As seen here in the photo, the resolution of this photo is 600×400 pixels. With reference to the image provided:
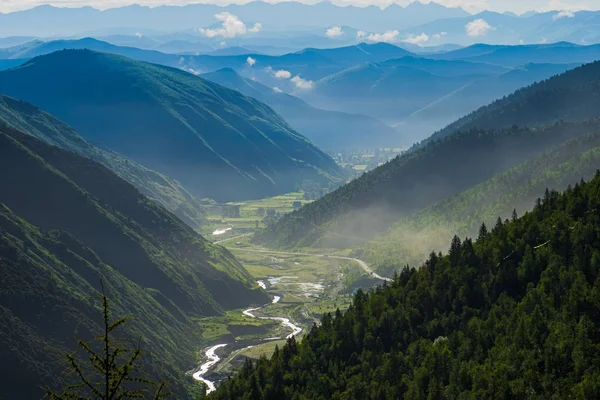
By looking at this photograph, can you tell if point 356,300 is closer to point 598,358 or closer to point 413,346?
point 413,346

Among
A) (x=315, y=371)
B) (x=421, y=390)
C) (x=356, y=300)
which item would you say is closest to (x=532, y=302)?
(x=421, y=390)

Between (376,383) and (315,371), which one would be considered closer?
(376,383)

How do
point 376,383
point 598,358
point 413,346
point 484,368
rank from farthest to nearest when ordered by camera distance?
1. point 413,346
2. point 376,383
3. point 484,368
4. point 598,358

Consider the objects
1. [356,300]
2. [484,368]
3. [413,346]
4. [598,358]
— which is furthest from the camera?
[356,300]

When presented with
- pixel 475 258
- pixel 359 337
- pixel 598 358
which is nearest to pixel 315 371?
pixel 359 337

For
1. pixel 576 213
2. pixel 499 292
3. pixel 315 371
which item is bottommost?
pixel 315 371

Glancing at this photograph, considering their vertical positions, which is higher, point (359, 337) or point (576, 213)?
point (576, 213)
